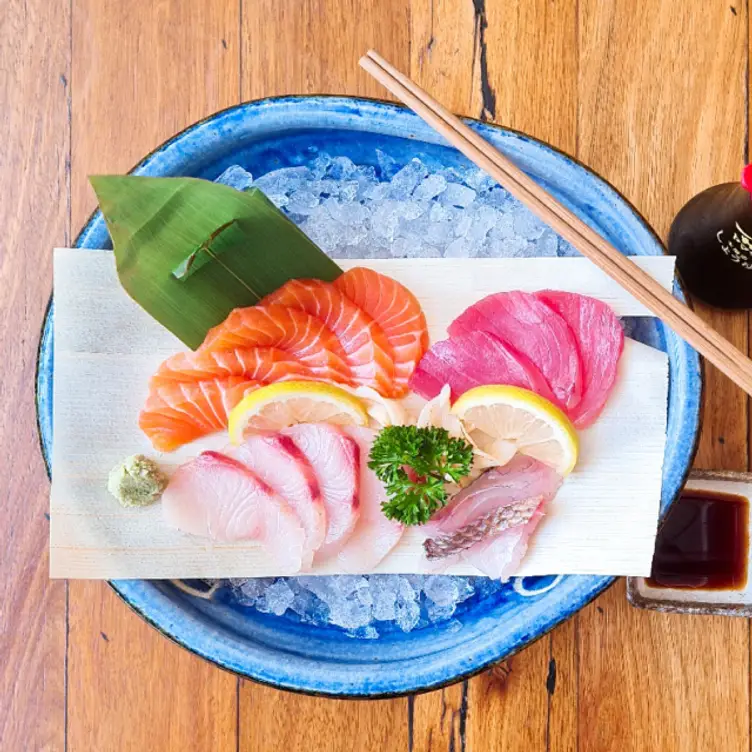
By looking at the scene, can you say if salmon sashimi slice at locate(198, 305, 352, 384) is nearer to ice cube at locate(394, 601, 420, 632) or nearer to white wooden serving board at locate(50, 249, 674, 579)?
white wooden serving board at locate(50, 249, 674, 579)

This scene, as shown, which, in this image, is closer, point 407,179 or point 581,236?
point 581,236

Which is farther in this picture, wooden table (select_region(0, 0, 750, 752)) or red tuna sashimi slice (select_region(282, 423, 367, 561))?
wooden table (select_region(0, 0, 750, 752))

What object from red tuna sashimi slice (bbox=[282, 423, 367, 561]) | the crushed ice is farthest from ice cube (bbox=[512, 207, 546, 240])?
red tuna sashimi slice (bbox=[282, 423, 367, 561])

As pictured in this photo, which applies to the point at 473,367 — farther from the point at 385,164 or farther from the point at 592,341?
the point at 385,164

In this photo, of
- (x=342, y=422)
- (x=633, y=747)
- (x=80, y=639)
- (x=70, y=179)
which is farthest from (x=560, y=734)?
(x=70, y=179)

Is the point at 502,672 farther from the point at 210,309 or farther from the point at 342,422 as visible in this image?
the point at 210,309

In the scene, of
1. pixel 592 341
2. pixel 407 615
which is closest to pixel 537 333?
pixel 592 341

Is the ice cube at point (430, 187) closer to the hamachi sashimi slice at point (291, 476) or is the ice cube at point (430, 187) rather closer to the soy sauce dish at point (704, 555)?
the hamachi sashimi slice at point (291, 476)
